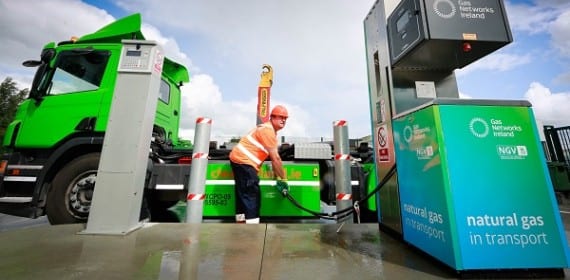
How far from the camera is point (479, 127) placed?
1.60 metres

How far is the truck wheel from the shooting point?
3.18m

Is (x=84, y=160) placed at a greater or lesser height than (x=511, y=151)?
greater

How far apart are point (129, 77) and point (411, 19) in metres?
3.04

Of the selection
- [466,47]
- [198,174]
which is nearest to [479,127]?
[466,47]

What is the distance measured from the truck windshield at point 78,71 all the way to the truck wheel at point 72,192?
1.15 metres

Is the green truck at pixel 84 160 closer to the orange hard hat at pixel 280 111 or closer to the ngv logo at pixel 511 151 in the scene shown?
the orange hard hat at pixel 280 111

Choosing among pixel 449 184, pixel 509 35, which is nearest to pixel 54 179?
pixel 449 184

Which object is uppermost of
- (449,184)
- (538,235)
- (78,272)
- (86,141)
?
(86,141)

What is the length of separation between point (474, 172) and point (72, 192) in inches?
181

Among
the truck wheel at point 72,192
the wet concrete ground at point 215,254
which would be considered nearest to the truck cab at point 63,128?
the truck wheel at point 72,192

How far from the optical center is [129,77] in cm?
268

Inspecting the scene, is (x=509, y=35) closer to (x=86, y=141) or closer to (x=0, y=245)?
(x=0, y=245)

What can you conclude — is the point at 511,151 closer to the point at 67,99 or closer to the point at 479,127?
the point at 479,127

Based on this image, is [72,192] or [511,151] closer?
[511,151]
